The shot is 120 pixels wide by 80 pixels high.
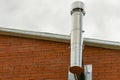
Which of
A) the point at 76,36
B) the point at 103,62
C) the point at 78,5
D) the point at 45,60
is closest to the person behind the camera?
the point at 76,36

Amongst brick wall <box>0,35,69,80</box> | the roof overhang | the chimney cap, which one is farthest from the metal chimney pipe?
the roof overhang

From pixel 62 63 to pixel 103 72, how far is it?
3.22 ft

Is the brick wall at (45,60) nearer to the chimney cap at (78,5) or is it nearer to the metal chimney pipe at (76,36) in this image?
the metal chimney pipe at (76,36)

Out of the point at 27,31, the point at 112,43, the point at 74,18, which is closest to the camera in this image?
the point at 74,18

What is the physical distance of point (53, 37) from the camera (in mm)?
8516

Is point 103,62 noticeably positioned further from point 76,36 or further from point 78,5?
point 78,5

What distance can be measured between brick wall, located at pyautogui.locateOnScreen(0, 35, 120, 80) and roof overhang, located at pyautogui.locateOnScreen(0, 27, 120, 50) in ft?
0.33

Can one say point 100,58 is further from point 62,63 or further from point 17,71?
point 17,71

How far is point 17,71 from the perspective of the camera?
27.6 feet

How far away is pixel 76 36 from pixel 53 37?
1213 millimetres

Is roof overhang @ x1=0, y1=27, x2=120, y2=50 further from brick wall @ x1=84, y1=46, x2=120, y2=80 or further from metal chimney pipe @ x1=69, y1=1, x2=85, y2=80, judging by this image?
metal chimney pipe @ x1=69, y1=1, x2=85, y2=80

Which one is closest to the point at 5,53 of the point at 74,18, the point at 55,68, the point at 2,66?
the point at 2,66

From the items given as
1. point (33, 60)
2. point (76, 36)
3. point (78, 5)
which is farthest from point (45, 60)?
point (78, 5)

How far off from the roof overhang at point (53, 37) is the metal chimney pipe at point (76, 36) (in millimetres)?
828
